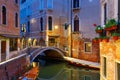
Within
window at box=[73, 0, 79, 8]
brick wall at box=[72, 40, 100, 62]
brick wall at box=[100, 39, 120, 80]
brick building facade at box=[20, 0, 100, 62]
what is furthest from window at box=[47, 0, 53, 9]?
brick wall at box=[100, 39, 120, 80]

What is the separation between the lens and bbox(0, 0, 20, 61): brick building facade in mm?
13141

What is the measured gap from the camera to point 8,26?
14445 mm

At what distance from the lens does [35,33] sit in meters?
26.2

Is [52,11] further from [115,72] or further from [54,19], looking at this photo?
[115,72]

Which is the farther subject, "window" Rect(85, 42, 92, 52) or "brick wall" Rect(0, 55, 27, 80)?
"window" Rect(85, 42, 92, 52)

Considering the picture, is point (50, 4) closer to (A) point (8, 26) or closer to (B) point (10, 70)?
(A) point (8, 26)

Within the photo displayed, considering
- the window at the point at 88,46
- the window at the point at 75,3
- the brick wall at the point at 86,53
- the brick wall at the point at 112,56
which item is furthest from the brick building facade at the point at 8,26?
the brick wall at the point at 112,56

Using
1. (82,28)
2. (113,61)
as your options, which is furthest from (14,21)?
(113,61)

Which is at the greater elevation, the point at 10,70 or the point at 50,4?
the point at 50,4

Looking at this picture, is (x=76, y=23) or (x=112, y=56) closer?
(x=112, y=56)

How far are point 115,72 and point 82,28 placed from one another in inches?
566

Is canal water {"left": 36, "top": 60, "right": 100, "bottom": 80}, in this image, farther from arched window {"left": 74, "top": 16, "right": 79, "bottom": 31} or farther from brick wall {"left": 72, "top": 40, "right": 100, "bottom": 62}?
arched window {"left": 74, "top": 16, "right": 79, "bottom": 31}

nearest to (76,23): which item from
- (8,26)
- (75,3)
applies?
(75,3)

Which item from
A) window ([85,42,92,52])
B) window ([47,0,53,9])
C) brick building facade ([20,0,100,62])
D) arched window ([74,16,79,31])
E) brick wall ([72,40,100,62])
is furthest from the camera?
window ([47,0,53,9])
